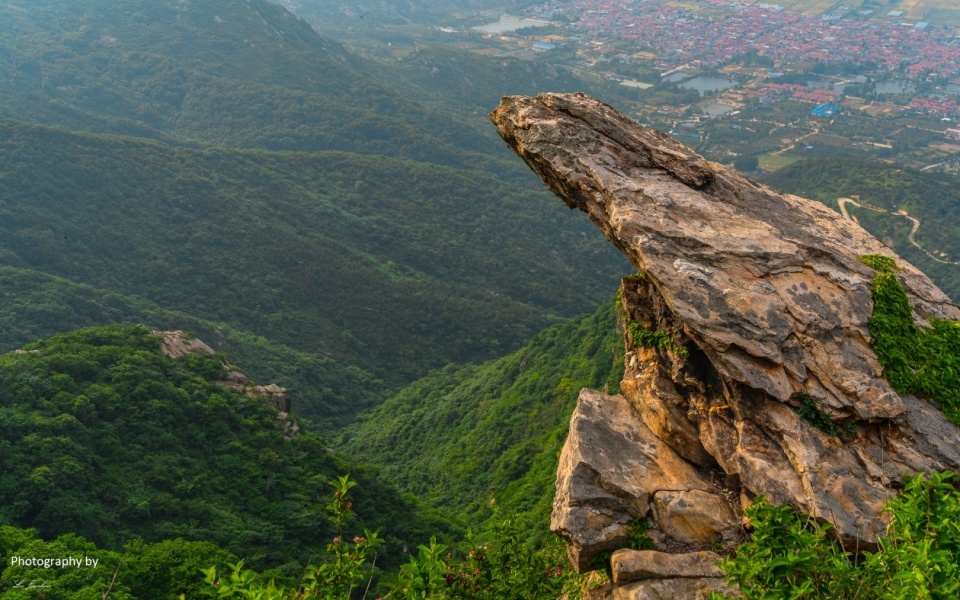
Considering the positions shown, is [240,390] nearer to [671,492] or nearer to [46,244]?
[671,492]

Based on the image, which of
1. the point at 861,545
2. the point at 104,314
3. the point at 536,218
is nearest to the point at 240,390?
the point at 104,314

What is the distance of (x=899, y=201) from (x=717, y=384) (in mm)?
116200

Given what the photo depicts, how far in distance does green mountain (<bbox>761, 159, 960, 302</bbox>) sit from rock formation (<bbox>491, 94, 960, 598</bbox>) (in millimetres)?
89678

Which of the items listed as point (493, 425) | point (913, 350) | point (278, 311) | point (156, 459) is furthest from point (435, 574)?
point (278, 311)

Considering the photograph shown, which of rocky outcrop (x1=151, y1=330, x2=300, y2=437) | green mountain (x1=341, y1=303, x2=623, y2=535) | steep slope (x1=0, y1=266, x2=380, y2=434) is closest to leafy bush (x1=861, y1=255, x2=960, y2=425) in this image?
green mountain (x1=341, y1=303, x2=623, y2=535)

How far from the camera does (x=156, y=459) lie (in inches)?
1221

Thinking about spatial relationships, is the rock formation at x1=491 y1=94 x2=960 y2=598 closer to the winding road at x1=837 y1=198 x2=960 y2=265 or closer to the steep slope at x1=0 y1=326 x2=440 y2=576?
the steep slope at x1=0 y1=326 x2=440 y2=576

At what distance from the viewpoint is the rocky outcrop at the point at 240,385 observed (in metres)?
40.2

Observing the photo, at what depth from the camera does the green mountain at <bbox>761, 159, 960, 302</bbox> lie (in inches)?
3900

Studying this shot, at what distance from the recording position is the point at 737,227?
13969 mm

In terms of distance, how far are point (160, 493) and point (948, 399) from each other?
27004mm

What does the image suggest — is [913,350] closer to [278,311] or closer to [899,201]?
[278,311]

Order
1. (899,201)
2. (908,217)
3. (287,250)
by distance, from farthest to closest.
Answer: (899,201), (908,217), (287,250)

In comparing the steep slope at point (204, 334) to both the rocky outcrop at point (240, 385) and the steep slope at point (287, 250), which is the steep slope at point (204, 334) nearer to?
the steep slope at point (287, 250)
